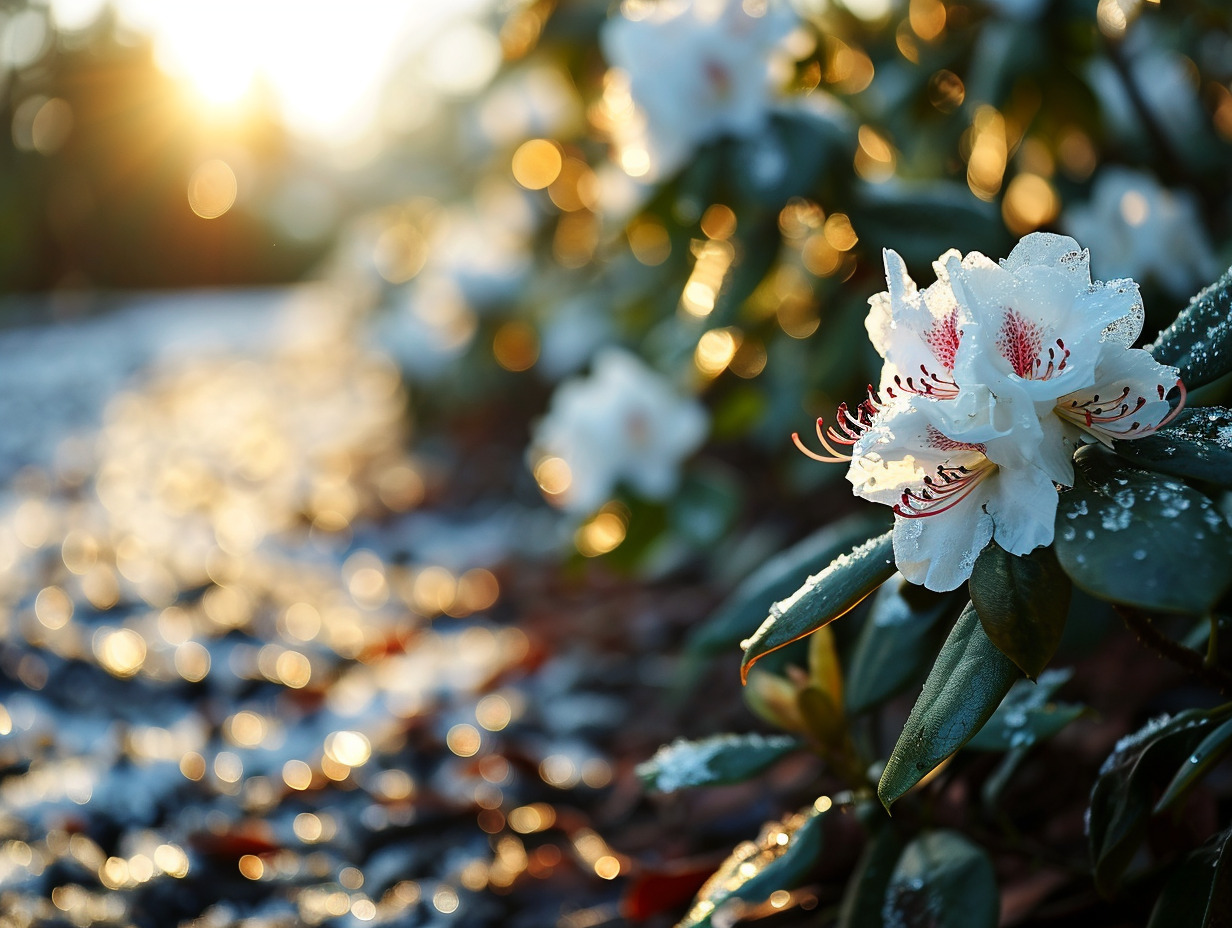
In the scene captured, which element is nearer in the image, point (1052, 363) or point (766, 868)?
point (1052, 363)

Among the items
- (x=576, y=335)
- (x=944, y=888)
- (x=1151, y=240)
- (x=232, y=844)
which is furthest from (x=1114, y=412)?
(x=576, y=335)

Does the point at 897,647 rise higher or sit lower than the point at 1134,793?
higher

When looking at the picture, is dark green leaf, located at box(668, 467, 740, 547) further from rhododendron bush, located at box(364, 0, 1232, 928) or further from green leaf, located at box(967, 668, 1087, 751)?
green leaf, located at box(967, 668, 1087, 751)

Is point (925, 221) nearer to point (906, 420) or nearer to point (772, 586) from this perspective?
point (772, 586)

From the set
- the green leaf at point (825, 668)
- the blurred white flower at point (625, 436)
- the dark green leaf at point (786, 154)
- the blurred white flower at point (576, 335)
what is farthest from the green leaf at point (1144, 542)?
the blurred white flower at point (576, 335)

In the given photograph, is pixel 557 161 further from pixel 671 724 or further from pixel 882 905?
pixel 882 905

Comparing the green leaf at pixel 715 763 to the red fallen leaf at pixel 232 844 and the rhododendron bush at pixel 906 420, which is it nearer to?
the rhododendron bush at pixel 906 420

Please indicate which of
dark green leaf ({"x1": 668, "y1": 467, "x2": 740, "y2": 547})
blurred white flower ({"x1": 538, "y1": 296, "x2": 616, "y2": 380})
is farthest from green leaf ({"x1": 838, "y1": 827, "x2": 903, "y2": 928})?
blurred white flower ({"x1": 538, "y1": 296, "x2": 616, "y2": 380})

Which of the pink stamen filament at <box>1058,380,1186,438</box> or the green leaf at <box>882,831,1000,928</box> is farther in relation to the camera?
the green leaf at <box>882,831,1000,928</box>
